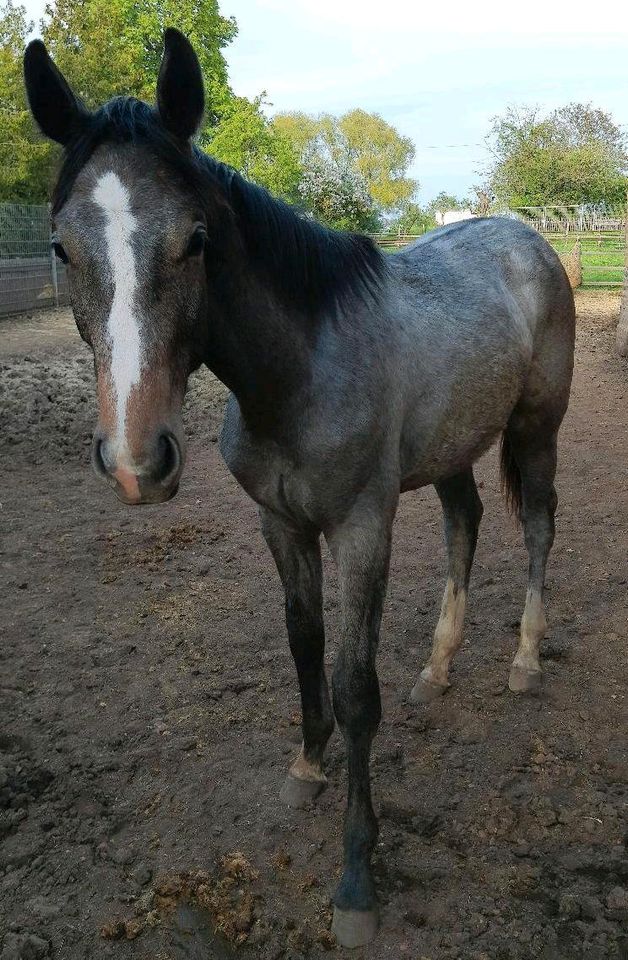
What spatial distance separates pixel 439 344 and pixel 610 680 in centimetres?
174

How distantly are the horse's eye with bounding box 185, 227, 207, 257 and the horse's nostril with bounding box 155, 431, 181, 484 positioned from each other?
0.43 meters

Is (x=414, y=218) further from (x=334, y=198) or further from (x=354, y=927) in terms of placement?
(x=354, y=927)

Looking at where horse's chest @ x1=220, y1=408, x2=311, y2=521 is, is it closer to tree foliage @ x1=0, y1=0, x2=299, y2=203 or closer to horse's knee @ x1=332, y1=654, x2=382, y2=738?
horse's knee @ x1=332, y1=654, x2=382, y2=738

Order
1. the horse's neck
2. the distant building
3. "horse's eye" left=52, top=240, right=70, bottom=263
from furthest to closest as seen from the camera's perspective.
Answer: the distant building
the horse's neck
"horse's eye" left=52, top=240, right=70, bottom=263

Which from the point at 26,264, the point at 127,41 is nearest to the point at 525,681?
the point at 26,264

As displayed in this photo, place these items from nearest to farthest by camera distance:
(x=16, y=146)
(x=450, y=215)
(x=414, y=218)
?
1. (x=16, y=146)
2. (x=450, y=215)
3. (x=414, y=218)

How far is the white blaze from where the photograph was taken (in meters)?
1.56

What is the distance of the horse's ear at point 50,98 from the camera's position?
1.70 metres

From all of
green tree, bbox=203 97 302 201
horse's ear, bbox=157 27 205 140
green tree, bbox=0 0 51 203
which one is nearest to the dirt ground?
horse's ear, bbox=157 27 205 140

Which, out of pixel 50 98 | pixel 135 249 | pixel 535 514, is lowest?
pixel 535 514

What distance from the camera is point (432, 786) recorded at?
A: 266 cm

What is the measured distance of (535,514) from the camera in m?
3.49

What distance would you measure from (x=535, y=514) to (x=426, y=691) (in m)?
0.99

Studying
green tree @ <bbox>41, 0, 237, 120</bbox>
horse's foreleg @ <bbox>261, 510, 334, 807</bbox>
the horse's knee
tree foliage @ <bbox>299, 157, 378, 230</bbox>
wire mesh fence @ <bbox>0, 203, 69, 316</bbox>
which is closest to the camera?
the horse's knee
